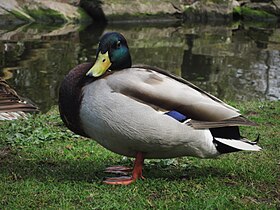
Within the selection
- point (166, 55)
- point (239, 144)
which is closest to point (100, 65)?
point (239, 144)

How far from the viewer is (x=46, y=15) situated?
84.8 ft

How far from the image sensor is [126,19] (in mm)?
28422

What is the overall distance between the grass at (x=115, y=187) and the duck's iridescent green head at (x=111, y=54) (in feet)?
2.94

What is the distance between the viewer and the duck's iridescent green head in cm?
388

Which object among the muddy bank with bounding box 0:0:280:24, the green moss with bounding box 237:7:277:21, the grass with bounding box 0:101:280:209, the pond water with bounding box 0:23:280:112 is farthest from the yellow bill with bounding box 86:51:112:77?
the green moss with bounding box 237:7:277:21

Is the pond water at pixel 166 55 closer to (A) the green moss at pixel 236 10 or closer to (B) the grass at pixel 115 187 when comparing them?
(B) the grass at pixel 115 187

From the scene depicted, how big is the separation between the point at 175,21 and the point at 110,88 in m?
27.1

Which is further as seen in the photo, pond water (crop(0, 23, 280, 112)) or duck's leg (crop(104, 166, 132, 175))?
pond water (crop(0, 23, 280, 112))

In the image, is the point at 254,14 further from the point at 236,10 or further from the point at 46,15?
the point at 46,15

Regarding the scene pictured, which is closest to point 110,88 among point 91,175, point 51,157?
Result: point 91,175

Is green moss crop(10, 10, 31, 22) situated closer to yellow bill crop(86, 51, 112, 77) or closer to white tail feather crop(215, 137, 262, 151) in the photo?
yellow bill crop(86, 51, 112, 77)

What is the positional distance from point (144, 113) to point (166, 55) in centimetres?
1445

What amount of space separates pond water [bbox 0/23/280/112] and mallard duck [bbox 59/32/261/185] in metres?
5.98

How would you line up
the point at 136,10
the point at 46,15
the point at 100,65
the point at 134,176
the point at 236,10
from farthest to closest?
the point at 236,10, the point at 136,10, the point at 46,15, the point at 134,176, the point at 100,65
